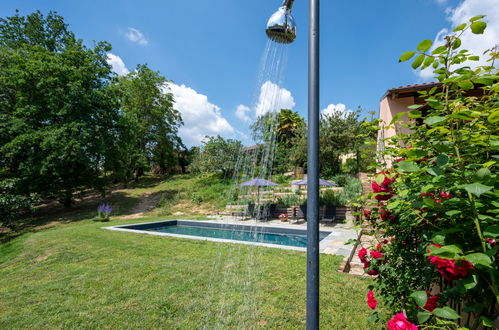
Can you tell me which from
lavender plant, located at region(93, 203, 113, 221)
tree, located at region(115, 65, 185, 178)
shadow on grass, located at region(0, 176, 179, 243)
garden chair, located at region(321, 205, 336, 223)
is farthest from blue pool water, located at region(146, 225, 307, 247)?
tree, located at region(115, 65, 185, 178)

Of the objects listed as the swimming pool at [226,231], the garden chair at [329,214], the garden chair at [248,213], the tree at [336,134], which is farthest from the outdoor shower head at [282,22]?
the tree at [336,134]

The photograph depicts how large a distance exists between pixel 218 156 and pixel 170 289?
656 inches

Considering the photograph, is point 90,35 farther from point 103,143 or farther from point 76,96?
point 103,143

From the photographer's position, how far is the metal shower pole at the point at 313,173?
1170 millimetres

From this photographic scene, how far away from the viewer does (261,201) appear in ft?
43.9

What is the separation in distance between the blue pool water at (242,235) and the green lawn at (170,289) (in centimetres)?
269

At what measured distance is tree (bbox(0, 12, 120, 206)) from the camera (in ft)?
42.4

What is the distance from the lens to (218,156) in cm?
2005

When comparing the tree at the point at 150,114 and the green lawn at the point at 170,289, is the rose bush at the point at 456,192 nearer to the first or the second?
the green lawn at the point at 170,289

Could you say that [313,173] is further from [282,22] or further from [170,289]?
[170,289]

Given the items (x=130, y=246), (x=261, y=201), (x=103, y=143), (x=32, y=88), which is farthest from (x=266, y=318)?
(x=32, y=88)

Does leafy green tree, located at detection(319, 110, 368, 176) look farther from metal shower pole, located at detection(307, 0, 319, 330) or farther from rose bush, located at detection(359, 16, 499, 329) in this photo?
metal shower pole, located at detection(307, 0, 319, 330)

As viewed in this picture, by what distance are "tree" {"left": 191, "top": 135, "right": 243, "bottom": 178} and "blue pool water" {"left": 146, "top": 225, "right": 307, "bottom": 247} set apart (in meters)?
8.74

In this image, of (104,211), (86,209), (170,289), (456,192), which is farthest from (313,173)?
(86,209)
